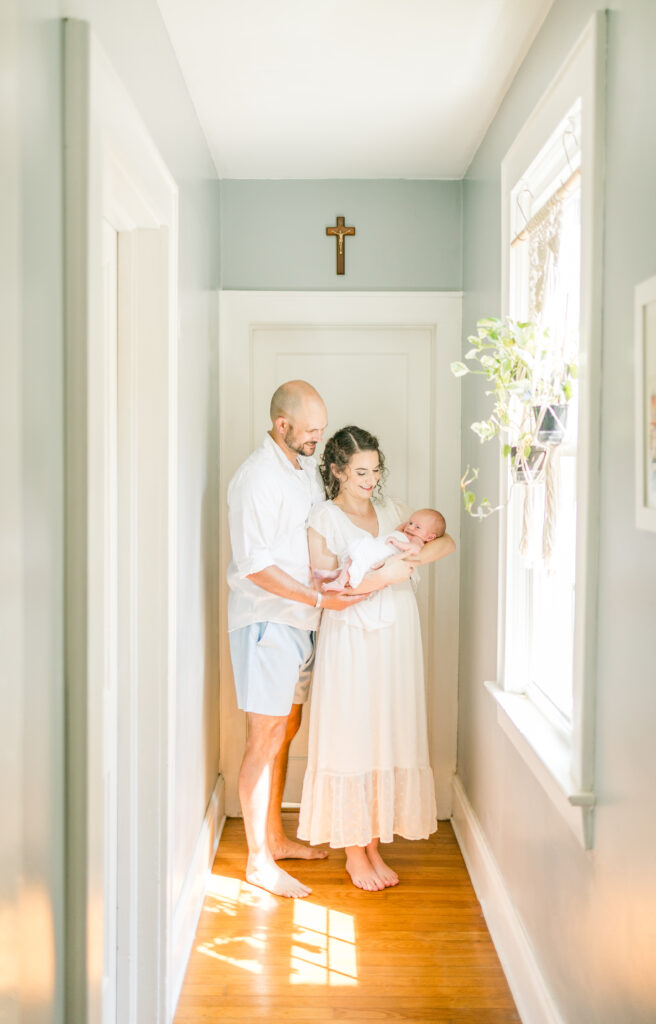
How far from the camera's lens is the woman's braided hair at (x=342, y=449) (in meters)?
2.99

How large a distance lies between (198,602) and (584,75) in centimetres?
197

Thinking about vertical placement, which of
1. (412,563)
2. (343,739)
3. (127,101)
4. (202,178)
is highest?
(202,178)

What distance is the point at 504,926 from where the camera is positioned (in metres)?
2.41

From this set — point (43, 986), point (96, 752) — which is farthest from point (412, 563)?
point (43, 986)

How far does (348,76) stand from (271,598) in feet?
5.64

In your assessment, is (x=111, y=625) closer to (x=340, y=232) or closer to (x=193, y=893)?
(x=193, y=893)

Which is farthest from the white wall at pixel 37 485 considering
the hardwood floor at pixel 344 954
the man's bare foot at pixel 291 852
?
the man's bare foot at pixel 291 852

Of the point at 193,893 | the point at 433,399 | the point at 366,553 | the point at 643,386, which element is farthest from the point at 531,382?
the point at 193,893

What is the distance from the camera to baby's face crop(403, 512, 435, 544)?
294cm

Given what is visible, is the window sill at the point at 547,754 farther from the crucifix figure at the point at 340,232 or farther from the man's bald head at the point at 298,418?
the crucifix figure at the point at 340,232

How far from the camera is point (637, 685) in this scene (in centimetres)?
141

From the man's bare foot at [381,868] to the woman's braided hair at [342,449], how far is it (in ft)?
4.42

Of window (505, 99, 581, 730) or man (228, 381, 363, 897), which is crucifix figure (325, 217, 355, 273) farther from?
window (505, 99, 581, 730)

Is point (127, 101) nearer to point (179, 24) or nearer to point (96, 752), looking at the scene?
point (179, 24)
